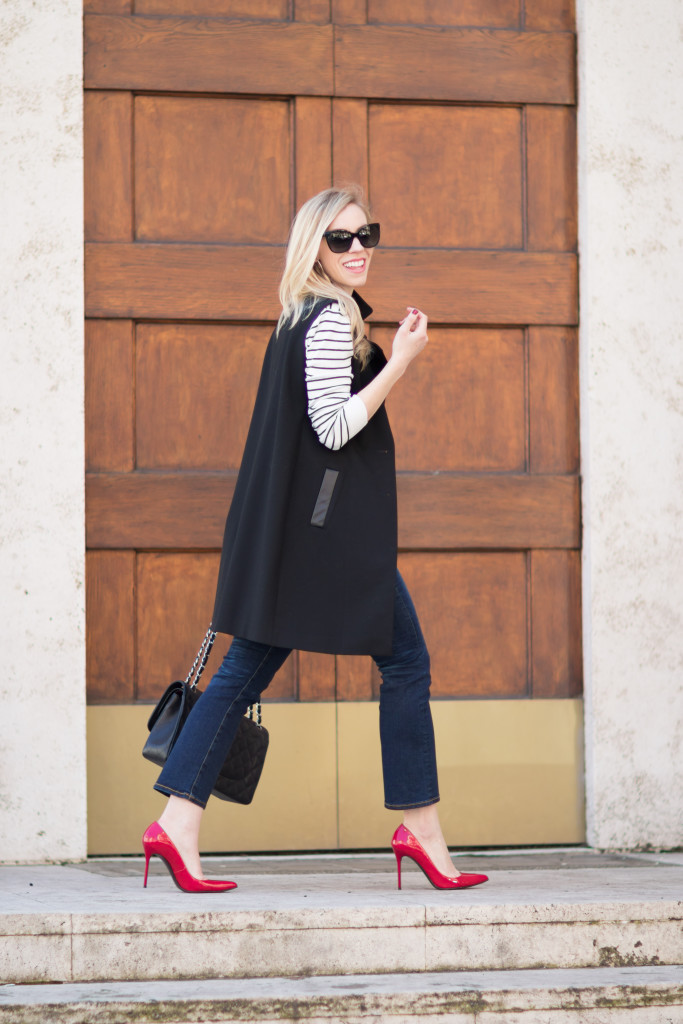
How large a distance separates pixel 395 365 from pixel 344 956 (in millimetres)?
1385

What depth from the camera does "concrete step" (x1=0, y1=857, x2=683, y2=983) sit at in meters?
2.78

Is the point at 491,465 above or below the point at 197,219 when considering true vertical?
below

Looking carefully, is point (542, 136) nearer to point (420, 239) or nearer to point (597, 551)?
point (420, 239)

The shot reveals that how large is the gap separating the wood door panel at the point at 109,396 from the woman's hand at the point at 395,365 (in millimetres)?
1251

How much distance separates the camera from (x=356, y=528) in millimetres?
3076

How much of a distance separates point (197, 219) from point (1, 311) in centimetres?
72

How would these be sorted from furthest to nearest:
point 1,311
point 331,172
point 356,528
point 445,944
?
point 331,172
point 1,311
point 356,528
point 445,944

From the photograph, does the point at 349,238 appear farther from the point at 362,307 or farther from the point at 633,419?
the point at 633,419

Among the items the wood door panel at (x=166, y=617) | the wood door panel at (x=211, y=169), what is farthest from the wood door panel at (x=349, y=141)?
the wood door panel at (x=166, y=617)

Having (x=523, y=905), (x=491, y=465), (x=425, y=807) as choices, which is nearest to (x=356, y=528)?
(x=425, y=807)

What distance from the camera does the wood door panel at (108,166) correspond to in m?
4.05

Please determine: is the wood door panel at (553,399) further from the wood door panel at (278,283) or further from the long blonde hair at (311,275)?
the long blonde hair at (311,275)

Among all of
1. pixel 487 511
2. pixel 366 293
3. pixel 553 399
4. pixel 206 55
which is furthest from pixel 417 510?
pixel 206 55

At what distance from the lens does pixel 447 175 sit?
4254 millimetres
